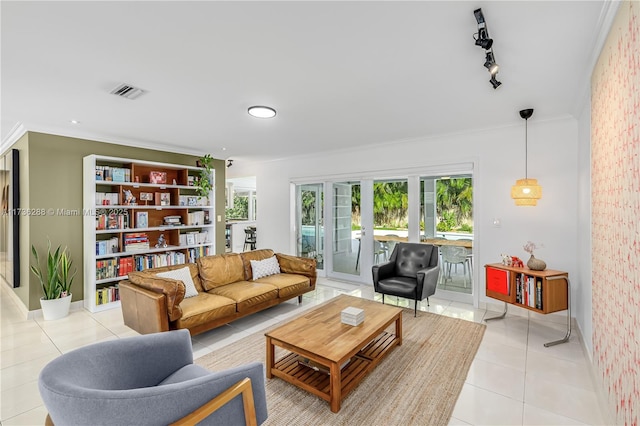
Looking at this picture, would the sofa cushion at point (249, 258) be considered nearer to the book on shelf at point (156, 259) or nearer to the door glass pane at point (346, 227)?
the book on shelf at point (156, 259)

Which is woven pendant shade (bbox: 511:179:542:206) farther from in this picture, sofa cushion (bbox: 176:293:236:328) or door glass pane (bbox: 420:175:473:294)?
sofa cushion (bbox: 176:293:236:328)

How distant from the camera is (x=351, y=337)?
2.49 metres

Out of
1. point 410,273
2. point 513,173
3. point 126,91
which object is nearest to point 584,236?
point 513,173

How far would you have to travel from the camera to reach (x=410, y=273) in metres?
4.43

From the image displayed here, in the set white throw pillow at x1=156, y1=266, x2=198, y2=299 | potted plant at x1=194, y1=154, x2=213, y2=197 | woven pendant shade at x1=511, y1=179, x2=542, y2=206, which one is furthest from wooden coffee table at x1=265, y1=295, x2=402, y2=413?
potted plant at x1=194, y1=154, x2=213, y2=197

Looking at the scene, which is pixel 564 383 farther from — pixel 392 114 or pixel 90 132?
pixel 90 132

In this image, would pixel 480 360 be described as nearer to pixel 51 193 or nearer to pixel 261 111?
pixel 261 111

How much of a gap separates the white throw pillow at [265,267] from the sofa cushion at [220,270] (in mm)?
177

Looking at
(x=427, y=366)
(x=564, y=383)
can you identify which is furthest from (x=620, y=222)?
(x=427, y=366)

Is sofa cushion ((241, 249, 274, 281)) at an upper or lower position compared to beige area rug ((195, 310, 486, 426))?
upper

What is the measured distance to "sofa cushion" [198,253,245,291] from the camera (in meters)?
3.83

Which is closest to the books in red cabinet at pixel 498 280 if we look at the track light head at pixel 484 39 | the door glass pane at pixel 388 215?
the door glass pane at pixel 388 215

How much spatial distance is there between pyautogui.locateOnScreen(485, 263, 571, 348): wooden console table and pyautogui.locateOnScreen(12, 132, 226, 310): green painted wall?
5.80m

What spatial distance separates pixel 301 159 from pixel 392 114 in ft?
9.91
